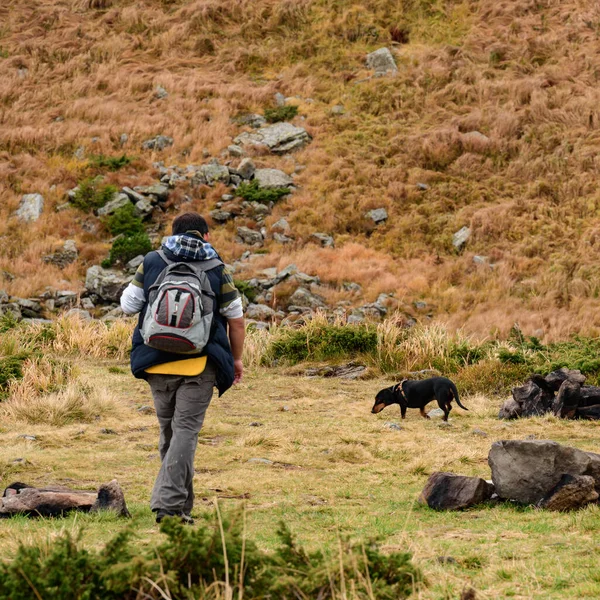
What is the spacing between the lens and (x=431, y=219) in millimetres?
25672

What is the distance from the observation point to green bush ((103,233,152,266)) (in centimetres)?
2431

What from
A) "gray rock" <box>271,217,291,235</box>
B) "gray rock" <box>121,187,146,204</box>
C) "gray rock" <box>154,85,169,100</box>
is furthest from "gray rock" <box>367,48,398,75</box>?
"gray rock" <box>121,187,146,204</box>

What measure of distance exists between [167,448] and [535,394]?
18.6 ft

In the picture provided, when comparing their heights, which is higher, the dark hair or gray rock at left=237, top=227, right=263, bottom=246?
the dark hair

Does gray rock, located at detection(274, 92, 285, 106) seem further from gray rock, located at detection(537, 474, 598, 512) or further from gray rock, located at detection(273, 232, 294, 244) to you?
gray rock, located at detection(537, 474, 598, 512)

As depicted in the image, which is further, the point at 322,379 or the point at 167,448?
the point at 322,379

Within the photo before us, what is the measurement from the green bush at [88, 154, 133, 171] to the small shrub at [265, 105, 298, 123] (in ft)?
18.5

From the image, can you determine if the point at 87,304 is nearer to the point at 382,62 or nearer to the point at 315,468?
the point at 315,468

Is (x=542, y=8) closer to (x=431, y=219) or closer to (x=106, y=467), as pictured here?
(x=431, y=219)

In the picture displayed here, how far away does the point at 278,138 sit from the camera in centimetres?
2986

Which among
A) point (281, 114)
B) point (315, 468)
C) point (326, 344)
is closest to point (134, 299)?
point (315, 468)

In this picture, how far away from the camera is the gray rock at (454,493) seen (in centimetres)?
531

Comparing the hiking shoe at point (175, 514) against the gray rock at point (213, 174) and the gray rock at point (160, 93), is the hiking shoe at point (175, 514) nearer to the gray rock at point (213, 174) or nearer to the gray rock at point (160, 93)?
the gray rock at point (213, 174)

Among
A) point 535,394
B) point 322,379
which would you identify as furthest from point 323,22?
point 535,394
